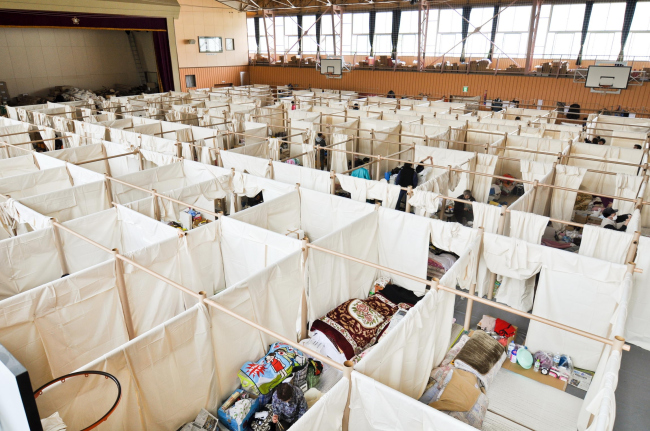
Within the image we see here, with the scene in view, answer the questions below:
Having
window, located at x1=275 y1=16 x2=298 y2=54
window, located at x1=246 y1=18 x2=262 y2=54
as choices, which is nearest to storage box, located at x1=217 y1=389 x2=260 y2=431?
window, located at x1=275 y1=16 x2=298 y2=54

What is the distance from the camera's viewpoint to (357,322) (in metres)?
6.31

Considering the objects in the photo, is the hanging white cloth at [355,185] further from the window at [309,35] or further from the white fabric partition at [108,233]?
the window at [309,35]

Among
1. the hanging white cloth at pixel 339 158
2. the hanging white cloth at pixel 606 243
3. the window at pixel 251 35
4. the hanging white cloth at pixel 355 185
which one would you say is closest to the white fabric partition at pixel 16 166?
the hanging white cloth at pixel 355 185

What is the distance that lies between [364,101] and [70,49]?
1874 cm

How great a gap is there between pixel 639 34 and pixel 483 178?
17415 mm

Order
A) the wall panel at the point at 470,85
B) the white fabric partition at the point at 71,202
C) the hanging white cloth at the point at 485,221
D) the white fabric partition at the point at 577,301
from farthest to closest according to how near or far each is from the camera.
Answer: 1. the wall panel at the point at 470,85
2. the white fabric partition at the point at 71,202
3. the hanging white cloth at the point at 485,221
4. the white fabric partition at the point at 577,301

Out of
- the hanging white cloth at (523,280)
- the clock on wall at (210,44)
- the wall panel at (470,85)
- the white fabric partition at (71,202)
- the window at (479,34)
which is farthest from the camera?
the clock on wall at (210,44)

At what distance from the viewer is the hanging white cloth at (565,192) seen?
9.45 meters

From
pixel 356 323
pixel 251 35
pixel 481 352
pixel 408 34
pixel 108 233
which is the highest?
pixel 251 35

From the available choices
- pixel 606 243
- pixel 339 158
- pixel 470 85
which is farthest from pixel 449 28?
pixel 606 243

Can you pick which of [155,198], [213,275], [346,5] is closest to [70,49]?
[346,5]

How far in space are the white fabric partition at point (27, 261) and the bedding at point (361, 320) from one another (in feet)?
13.7

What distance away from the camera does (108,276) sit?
527 centimetres

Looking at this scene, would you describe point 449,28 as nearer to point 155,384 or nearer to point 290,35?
point 290,35
